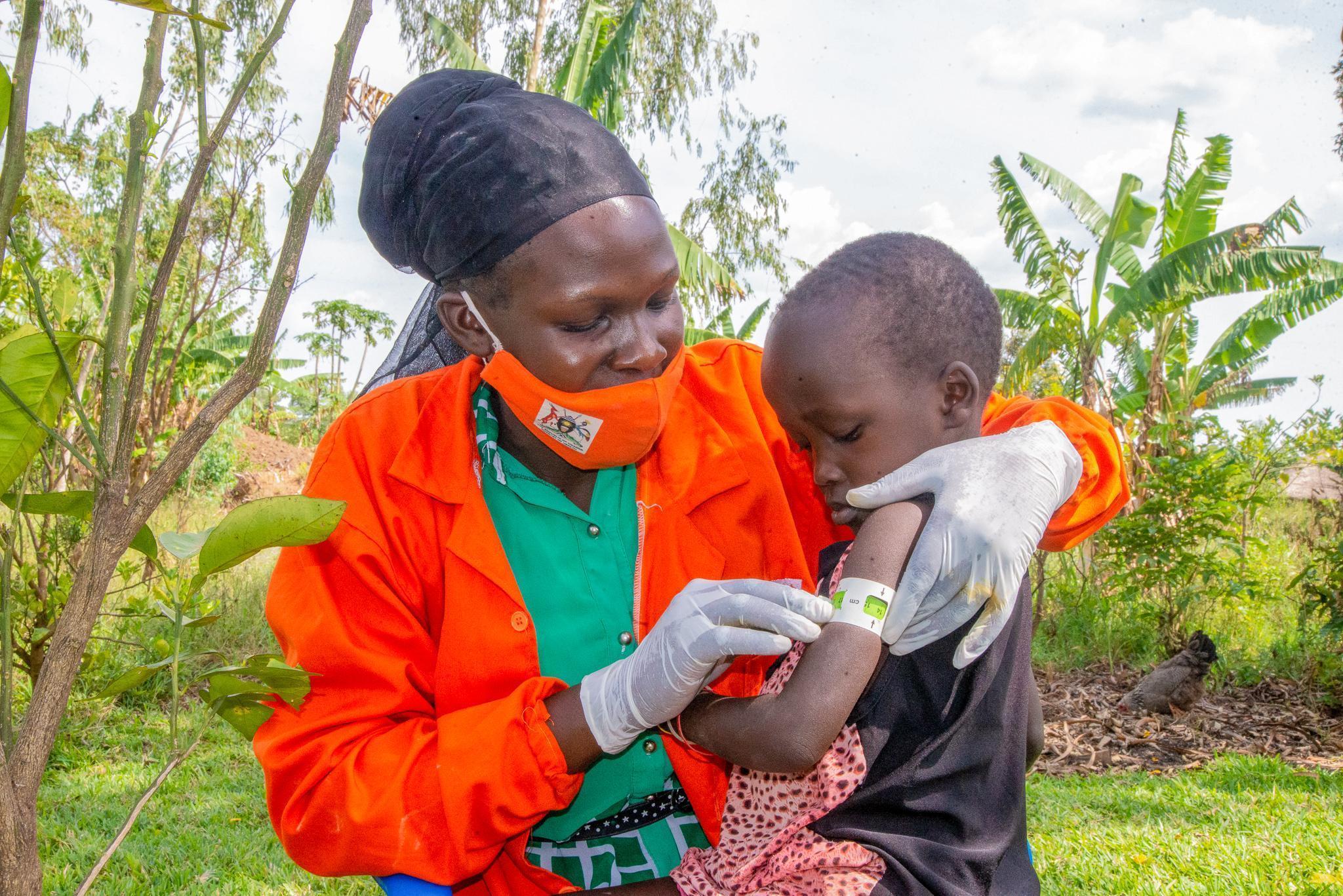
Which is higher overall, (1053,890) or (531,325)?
(531,325)

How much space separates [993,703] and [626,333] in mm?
847

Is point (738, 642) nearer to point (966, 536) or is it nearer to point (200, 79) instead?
point (966, 536)

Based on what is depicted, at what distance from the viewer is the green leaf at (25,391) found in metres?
0.86

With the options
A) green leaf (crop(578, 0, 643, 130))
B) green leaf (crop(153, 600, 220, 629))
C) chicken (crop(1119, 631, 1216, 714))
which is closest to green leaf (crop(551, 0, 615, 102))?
green leaf (crop(578, 0, 643, 130))

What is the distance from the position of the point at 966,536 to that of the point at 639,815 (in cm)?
80

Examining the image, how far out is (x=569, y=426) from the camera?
5.38 feet

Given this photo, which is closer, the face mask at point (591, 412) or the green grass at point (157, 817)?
the face mask at point (591, 412)

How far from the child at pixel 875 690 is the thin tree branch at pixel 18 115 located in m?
1.07

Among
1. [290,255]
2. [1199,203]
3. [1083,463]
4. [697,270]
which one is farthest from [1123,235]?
[290,255]

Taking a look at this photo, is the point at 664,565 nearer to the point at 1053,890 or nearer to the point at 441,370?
the point at 441,370

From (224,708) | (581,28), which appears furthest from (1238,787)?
(581,28)

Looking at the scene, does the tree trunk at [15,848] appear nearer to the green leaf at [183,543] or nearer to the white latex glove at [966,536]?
the green leaf at [183,543]

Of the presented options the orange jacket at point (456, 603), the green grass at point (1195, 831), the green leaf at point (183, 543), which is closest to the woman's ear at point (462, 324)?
the orange jacket at point (456, 603)

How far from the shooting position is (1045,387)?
11.3 meters
